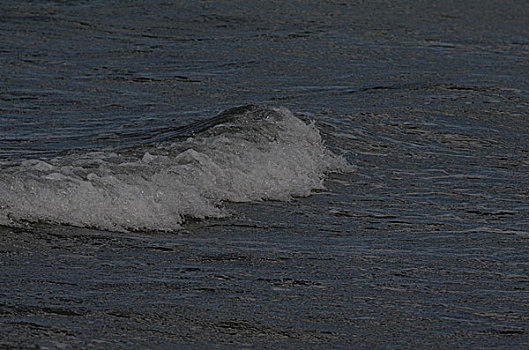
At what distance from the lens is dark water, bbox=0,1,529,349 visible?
466cm

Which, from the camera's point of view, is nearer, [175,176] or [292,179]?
[175,176]

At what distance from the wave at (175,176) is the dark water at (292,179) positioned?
0.11 m

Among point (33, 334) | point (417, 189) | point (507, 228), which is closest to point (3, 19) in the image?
point (417, 189)

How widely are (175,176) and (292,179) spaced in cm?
87

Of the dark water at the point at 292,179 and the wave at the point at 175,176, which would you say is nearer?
the dark water at the point at 292,179

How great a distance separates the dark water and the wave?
114 millimetres

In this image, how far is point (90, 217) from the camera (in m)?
5.98

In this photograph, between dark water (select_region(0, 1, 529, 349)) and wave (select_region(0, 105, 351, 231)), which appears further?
wave (select_region(0, 105, 351, 231))

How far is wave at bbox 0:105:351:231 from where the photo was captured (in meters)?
6.02

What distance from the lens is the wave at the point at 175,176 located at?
6.02 meters

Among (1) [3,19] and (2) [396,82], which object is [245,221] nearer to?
(2) [396,82]

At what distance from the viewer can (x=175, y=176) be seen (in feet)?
22.7

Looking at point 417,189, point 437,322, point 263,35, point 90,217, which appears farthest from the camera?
point 263,35

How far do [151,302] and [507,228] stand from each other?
2465mm
